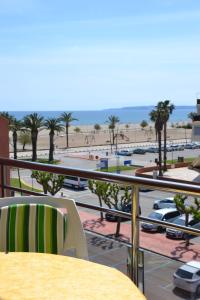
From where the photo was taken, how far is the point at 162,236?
10.9 ft

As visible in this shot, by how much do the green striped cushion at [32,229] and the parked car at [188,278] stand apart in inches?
30.3

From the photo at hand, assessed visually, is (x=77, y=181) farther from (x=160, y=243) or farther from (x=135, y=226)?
(x=135, y=226)

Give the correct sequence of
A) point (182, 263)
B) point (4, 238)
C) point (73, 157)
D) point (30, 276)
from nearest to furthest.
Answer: point (30, 276) → point (4, 238) → point (182, 263) → point (73, 157)

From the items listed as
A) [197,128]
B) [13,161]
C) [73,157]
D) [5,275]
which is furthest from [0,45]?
[73,157]

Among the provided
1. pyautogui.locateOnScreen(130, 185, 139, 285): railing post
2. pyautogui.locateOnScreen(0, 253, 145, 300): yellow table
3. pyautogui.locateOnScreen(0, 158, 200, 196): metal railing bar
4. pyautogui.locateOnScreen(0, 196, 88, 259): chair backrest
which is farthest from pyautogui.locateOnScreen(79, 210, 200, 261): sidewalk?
pyautogui.locateOnScreen(0, 253, 145, 300): yellow table

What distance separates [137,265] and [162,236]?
2.43ft

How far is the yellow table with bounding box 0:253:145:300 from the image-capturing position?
160 centimetres

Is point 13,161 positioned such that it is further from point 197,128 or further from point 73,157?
point 73,157

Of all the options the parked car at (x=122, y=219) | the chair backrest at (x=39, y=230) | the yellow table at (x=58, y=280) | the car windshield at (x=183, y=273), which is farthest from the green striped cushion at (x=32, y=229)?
the car windshield at (x=183, y=273)

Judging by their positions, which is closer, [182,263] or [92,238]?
[182,263]

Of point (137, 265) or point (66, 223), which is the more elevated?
point (66, 223)

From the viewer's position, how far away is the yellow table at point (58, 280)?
62.9 inches

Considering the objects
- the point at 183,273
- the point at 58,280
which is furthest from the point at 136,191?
the point at 58,280

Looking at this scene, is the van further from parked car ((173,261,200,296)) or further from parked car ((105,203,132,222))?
parked car ((173,261,200,296))
